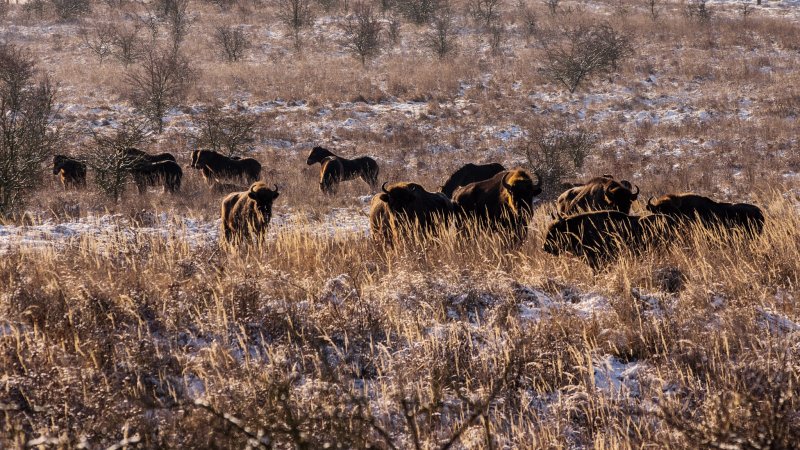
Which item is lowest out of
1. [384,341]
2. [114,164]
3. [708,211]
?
[384,341]

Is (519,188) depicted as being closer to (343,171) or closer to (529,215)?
(529,215)

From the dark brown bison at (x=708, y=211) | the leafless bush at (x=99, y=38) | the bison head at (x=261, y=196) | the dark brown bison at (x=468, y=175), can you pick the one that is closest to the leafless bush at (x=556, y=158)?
the dark brown bison at (x=468, y=175)

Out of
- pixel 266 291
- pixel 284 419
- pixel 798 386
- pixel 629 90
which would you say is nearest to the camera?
pixel 284 419

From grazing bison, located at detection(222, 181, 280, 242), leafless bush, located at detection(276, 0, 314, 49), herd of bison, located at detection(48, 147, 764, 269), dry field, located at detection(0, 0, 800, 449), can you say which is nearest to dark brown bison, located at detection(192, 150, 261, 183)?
dry field, located at detection(0, 0, 800, 449)

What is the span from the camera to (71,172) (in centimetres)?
1808

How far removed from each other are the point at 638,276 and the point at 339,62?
37121 mm

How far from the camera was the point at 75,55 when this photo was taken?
42.6 m

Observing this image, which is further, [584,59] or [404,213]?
[584,59]

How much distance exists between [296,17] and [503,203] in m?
40.5

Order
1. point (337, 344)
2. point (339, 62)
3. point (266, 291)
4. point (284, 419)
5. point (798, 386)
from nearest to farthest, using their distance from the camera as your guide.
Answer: point (284, 419)
point (798, 386)
point (337, 344)
point (266, 291)
point (339, 62)

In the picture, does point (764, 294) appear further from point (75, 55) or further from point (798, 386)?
point (75, 55)

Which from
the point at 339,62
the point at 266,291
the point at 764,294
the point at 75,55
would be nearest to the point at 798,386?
the point at 764,294

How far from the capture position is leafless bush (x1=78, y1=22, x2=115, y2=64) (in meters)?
41.5

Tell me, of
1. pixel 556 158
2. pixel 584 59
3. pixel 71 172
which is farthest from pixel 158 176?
pixel 584 59
